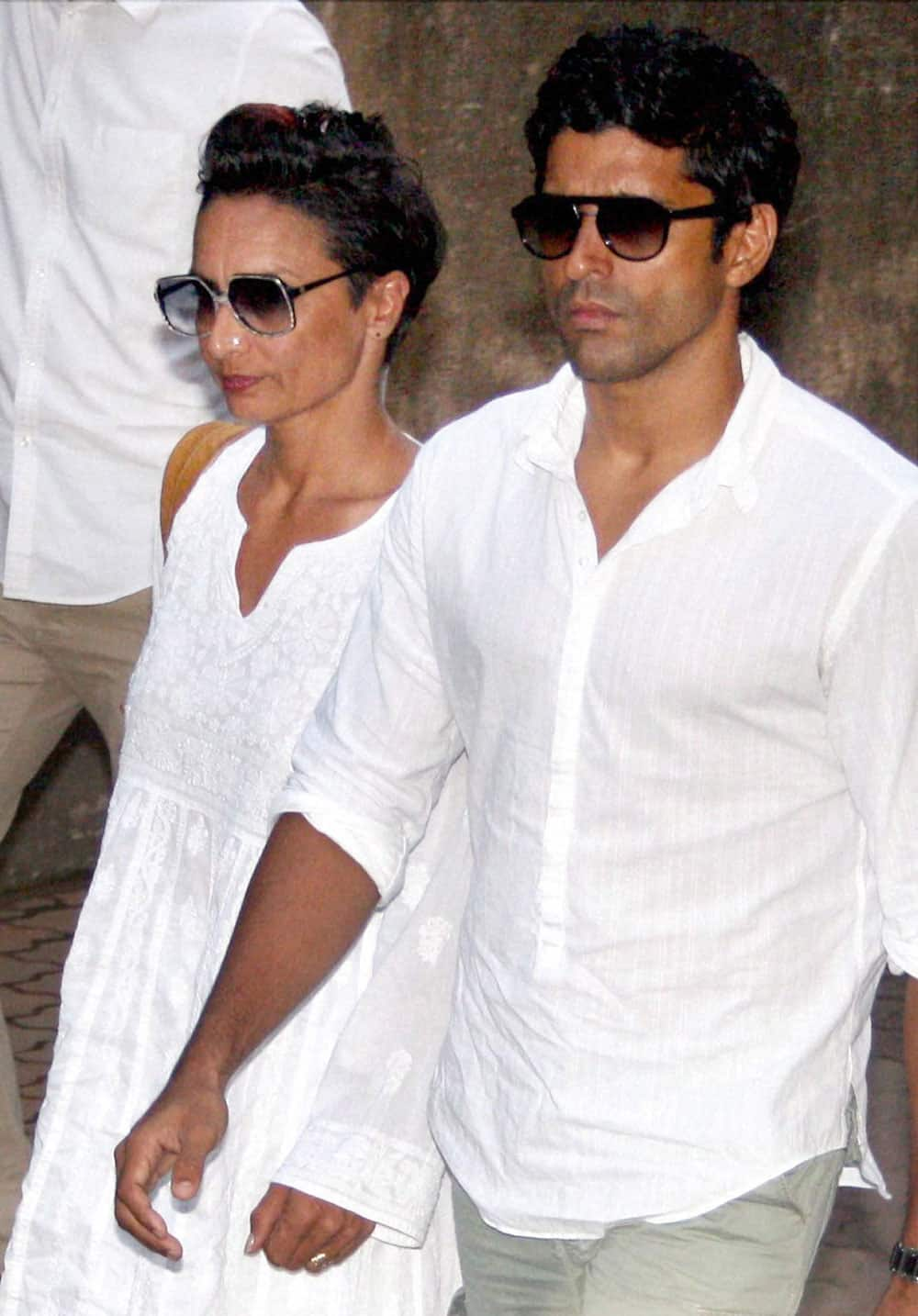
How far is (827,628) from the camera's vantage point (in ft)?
7.91

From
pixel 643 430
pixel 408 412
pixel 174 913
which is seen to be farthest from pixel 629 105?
pixel 408 412

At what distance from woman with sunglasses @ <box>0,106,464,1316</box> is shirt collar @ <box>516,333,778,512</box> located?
48cm

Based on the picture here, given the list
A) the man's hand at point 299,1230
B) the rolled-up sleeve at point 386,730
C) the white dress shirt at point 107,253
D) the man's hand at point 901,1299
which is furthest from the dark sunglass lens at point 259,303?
the man's hand at point 901,1299

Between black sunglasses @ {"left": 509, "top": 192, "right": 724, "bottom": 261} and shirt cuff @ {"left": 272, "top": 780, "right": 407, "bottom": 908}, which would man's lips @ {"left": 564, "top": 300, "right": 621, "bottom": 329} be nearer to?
black sunglasses @ {"left": 509, "top": 192, "right": 724, "bottom": 261}

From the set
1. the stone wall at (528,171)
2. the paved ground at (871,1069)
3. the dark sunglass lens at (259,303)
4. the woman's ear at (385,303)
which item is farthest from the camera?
the stone wall at (528,171)

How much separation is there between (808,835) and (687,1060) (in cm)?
26

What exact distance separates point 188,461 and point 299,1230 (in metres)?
1.20

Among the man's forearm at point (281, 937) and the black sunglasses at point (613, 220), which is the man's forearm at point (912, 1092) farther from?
the black sunglasses at point (613, 220)

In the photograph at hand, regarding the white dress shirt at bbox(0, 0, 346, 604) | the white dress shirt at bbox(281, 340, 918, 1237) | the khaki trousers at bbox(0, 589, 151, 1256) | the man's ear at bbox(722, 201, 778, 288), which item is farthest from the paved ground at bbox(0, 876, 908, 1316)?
the man's ear at bbox(722, 201, 778, 288)

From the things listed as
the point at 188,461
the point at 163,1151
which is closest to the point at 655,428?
the point at 163,1151

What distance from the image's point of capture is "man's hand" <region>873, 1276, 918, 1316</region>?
245cm

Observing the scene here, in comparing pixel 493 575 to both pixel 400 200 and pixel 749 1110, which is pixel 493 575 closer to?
pixel 749 1110

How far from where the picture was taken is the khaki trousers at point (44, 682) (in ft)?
13.8

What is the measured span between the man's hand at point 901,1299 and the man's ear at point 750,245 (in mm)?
1044
